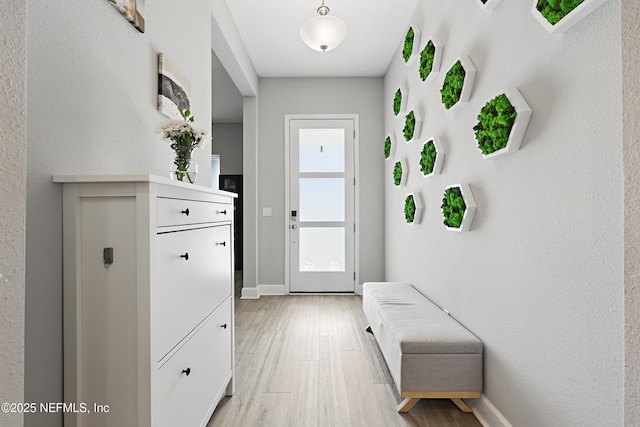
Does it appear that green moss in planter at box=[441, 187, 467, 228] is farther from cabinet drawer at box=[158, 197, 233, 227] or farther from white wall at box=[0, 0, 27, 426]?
white wall at box=[0, 0, 27, 426]

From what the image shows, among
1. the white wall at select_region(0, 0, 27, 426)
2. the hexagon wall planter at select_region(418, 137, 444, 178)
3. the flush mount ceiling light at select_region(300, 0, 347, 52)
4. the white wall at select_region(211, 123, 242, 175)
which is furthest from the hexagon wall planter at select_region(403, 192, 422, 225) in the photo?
the white wall at select_region(211, 123, 242, 175)

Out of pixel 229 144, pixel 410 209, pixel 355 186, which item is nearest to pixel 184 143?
pixel 410 209

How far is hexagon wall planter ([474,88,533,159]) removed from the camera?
1403 mm

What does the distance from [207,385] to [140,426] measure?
0.57 meters

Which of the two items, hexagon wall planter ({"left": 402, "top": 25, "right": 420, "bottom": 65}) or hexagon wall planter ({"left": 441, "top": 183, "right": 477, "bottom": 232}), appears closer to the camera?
hexagon wall planter ({"left": 441, "top": 183, "right": 477, "bottom": 232})

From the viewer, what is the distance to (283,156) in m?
4.60

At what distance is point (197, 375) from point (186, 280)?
43 cm

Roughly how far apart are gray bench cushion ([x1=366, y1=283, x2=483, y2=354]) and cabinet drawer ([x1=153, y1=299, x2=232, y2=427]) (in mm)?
897

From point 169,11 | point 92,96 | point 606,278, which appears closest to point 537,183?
point 606,278

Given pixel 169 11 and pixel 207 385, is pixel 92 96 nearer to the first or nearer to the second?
pixel 169 11

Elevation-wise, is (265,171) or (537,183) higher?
(265,171)

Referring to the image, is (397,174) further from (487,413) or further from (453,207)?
(487,413)

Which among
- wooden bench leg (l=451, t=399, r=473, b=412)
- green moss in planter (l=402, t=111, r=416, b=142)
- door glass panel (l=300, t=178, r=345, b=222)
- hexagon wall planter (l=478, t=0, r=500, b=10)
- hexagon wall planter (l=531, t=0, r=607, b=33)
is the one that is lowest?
wooden bench leg (l=451, t=399, r=473, b=412)

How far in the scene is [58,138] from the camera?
1.13m
